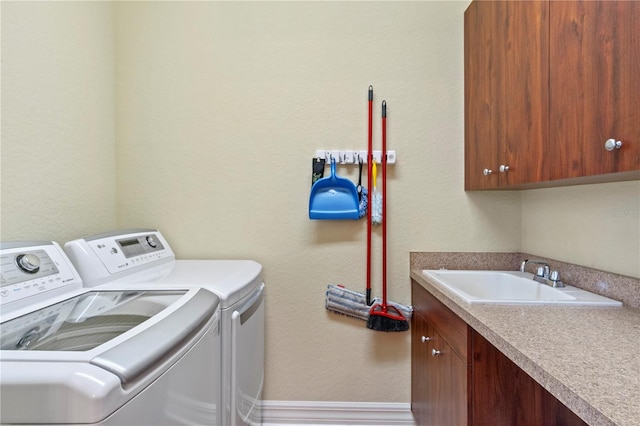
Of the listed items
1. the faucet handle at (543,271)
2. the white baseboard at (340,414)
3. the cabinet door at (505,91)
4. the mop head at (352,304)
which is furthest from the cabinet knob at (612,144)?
the white baseboard at (340,414)

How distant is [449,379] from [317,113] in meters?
1.40

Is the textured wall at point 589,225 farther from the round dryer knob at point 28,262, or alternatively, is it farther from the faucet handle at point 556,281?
the round dryer knob at point 28,262

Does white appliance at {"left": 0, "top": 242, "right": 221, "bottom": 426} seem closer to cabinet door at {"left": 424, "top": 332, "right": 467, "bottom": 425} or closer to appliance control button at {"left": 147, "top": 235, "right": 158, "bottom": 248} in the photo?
appliance control button at {"left": 147, "top": 235, "right": 158, "bottom": 248}

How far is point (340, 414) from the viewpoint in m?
1.71

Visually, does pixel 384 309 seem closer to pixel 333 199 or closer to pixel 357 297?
pixel 357 297

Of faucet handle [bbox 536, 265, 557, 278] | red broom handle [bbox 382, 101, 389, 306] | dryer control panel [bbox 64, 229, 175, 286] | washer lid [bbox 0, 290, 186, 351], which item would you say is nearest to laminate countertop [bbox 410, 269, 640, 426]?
faucet handle [bbox 536, 265, 557, 278]

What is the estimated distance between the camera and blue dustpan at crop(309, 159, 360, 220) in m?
1.64

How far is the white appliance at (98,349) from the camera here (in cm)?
51

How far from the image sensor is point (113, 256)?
1.30 m

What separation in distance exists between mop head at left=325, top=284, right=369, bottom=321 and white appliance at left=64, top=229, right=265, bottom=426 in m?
0.38

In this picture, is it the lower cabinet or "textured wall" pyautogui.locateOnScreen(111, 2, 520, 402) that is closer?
the lower cabinet

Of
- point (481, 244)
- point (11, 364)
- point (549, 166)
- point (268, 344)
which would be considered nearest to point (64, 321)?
point (11, 364)

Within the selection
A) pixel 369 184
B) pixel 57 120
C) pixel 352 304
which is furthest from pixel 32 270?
pixel 369 184

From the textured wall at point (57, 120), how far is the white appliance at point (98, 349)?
310mm
